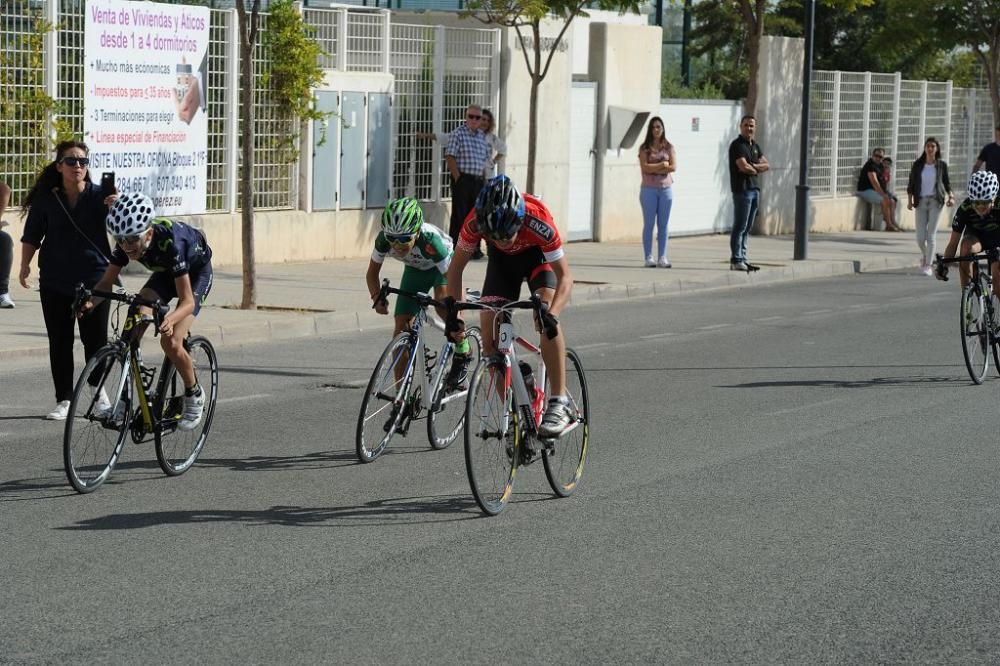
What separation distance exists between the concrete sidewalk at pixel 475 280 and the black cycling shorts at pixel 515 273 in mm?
5661

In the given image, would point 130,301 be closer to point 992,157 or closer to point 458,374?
point 458,374

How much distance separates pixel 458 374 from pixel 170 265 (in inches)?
75.2

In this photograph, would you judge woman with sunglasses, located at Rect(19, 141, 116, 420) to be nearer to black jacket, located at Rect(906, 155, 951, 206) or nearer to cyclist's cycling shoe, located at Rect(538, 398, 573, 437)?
cyclist's cycling shoe, located at Rect(538, 398, 573, 437)

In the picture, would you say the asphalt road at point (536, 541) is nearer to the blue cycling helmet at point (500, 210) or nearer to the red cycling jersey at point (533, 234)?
the red cycling jersey at point (533, 234)

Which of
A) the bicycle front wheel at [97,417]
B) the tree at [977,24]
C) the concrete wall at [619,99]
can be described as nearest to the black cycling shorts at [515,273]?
the bicycle front wheel at [97,417]

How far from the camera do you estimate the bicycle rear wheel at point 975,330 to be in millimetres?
12586

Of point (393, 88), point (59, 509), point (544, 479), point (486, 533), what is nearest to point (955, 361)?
point (544, 479)

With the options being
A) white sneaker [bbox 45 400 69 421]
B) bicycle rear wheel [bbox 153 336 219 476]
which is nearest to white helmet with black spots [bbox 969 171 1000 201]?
bicycle rear wheel [bbox 153 336 219 476]

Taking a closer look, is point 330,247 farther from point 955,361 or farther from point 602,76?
point 955,361

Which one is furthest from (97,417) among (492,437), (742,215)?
(742,215)

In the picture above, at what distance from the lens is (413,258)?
9445mm

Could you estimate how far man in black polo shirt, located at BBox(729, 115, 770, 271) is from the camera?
21.6 meters

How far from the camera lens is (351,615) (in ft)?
19.9

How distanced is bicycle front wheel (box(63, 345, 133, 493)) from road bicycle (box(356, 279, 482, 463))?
1.31 metres
